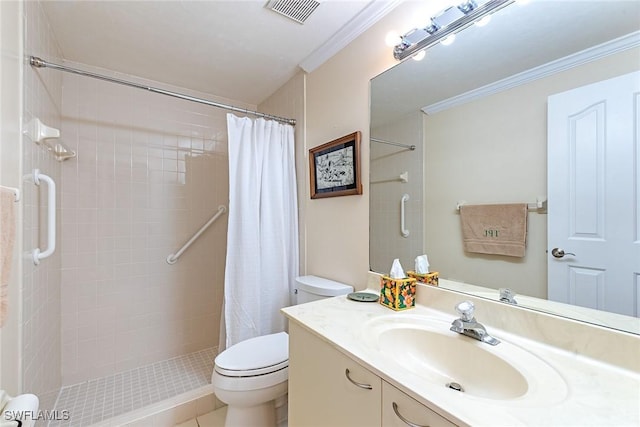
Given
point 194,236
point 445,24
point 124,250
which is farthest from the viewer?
point 194,236

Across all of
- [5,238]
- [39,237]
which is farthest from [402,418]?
[39,237]

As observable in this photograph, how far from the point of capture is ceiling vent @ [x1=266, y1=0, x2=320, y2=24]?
1.36 meters

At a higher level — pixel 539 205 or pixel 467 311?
pixel 539 205

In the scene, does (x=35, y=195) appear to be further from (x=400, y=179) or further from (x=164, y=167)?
(x=400, y=179)

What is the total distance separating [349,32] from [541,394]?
1.72 m

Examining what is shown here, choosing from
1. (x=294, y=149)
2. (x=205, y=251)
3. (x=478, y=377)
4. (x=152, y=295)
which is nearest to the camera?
(x=478, y=377)

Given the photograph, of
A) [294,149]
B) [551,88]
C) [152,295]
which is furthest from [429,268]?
[152,295]

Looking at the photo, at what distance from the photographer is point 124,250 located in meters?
2.10

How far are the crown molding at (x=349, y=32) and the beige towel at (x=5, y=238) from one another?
1604 mm

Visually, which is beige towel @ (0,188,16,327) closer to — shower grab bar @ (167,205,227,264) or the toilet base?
the toilet base

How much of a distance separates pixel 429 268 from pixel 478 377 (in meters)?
0.47

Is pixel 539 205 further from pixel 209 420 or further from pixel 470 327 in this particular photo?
pixel 209 420

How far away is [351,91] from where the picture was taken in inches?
62.6

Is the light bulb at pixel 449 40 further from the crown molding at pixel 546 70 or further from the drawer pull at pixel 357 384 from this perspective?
the drawer pull at pixel 357 384
